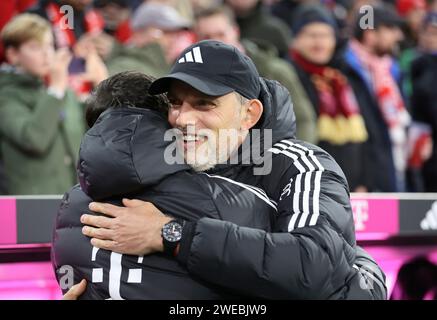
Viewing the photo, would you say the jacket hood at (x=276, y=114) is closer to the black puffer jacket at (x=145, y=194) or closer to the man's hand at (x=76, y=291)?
the black puffer jacket at (x=145, y=194)

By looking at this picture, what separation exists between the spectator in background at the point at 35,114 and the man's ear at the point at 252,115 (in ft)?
8.33

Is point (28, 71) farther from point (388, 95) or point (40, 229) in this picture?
point (388, 95)

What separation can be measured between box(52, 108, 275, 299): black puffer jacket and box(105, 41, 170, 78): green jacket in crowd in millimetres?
3068

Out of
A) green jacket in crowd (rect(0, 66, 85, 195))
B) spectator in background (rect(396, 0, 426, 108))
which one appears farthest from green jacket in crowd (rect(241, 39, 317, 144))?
spectator in background (rect(396, 0, 426, 108))

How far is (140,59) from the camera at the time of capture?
594 cm

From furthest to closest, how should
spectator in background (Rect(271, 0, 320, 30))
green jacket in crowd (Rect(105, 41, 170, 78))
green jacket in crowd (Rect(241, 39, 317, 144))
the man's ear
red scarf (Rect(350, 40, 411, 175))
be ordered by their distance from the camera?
spectator in background (Rect(271, 0, 320, 30)) → red scarf (Rect(350, 40, 411, 175)) → green jacket in crowd (Rect(241, 39, 317, 144)) → green jacket in crowd (Rect(105, 41, 170, 78)) → the man's ear

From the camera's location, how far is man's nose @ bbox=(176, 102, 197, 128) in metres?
2.89

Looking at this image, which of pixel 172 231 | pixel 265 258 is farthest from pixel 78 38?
pixel 265 258

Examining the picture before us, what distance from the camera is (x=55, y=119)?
539 cm

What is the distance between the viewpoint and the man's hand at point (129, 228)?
107 inches

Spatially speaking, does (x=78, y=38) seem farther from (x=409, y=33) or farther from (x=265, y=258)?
(x=409, y=33)

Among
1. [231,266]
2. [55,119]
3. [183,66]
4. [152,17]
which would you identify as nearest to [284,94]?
[183,66]

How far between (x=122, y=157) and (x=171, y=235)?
0.90 feet

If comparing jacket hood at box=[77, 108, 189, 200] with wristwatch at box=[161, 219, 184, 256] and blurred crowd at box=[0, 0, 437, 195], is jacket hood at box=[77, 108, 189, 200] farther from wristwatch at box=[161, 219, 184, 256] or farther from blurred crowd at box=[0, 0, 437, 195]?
blurred crowd at box=[0, 0, 437, 195]
